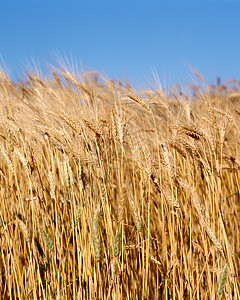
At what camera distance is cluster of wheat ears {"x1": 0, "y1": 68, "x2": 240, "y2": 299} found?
1280 millimetres

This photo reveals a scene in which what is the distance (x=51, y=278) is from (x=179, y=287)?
58 cm

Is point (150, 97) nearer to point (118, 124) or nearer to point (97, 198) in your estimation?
point (118, 124)

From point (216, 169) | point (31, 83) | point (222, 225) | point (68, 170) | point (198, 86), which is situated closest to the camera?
point (68, 170)

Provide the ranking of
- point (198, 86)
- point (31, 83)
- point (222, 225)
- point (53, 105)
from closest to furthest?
point (222, 225) < point (53, 105) < point (198, 86) < point (31, 83)

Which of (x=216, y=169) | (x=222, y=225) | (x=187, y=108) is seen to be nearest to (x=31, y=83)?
(x=187, y=108)

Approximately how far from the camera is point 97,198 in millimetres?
1360

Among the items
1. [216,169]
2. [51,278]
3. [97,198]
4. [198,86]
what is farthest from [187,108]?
[51,278]

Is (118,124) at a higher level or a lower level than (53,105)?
lower

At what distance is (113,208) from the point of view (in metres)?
1.62

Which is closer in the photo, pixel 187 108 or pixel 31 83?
pixel 187 108

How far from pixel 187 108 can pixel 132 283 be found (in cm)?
100

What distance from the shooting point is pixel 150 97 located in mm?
1807

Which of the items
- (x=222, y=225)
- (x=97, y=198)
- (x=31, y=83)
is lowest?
(x=222, y=225)

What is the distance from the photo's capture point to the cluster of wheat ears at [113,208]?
128 centimetres
